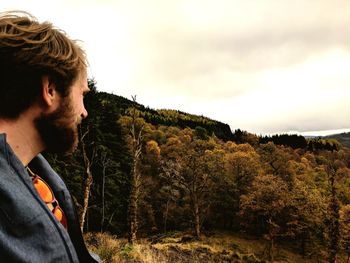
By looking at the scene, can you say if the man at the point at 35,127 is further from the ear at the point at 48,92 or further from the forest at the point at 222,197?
the forest at the point at 222,197

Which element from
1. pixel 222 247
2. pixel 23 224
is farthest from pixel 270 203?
pixel 23 224

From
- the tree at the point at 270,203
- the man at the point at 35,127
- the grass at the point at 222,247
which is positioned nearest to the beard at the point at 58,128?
the man at the point at 35,127

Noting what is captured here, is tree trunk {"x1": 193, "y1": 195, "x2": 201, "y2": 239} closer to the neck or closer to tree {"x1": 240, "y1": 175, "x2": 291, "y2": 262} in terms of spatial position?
tree {"x1": 240, "y1": 175, "x2": 291, "y2": 262}

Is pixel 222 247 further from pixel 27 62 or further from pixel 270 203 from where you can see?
pixel 27 62

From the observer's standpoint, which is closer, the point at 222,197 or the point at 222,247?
the point at 222,247

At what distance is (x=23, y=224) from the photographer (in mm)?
853

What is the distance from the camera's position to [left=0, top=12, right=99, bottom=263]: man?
850 mm

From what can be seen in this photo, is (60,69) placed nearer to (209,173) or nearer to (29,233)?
(29,233)

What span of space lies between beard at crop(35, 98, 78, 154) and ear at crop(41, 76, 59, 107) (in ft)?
0.11

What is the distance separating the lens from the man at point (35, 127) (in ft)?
2.79

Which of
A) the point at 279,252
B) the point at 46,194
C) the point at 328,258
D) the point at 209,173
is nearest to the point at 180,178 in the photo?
the point at 209,173

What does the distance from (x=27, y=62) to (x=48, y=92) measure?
0.10 m

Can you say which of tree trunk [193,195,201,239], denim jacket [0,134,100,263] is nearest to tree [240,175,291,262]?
tree trunk [193,195,201,239]

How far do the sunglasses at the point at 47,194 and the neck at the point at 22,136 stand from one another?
31 centimetres
